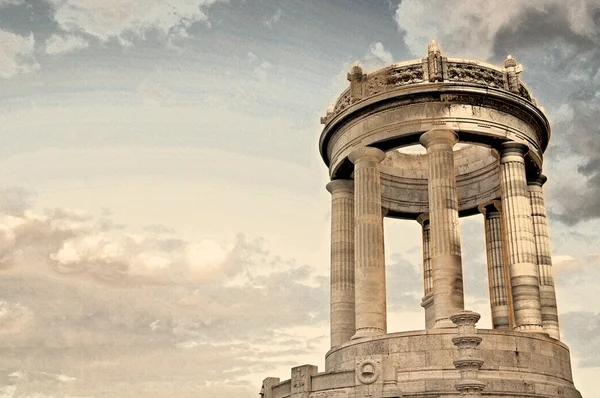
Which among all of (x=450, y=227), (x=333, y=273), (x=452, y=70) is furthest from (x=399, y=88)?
(x=333, y=273)

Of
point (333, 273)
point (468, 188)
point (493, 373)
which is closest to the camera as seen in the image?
point (493, 373)

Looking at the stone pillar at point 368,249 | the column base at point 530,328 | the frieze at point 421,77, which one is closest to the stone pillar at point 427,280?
the stone pillar at point 368,249

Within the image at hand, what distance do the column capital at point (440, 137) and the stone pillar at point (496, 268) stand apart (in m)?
13.3

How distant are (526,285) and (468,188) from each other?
15.5 meters

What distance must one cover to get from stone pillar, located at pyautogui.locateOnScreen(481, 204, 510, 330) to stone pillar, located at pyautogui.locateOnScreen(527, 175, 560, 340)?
5075 mm

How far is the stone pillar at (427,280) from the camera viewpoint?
53.2 meters

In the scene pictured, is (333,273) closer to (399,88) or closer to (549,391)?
(399,88)

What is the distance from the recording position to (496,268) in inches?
2044

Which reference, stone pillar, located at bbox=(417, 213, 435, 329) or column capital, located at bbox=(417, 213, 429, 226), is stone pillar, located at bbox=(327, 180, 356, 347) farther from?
column capital, located at bbox=(417, 213, 429, 226)

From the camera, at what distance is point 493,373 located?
114 feet

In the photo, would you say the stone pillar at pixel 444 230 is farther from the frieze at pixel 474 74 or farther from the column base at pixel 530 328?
the column base at pixel 530 328

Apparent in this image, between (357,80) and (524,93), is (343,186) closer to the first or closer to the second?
(357,80)

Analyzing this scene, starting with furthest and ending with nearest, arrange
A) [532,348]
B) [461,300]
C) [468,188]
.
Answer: [468,188]
[461,300]
[532,348]

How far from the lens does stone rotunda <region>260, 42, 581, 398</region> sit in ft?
116
